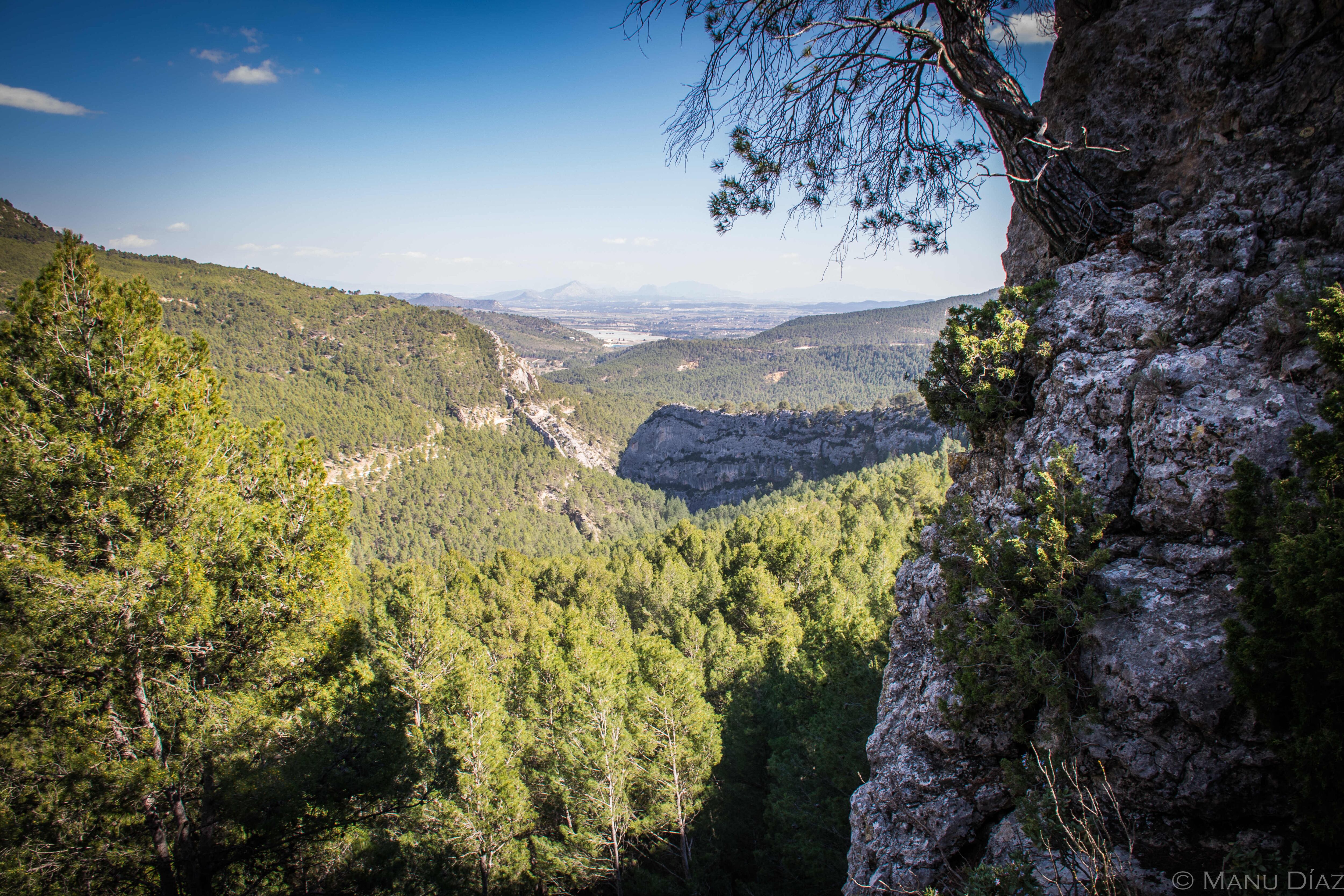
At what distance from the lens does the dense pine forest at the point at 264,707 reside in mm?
6219

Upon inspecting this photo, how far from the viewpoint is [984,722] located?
5.59 meters

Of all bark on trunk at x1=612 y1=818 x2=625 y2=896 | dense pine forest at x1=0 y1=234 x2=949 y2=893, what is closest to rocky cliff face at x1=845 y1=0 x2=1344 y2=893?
dense pine forest at x1=0 y1=234 x2=949 y2=893

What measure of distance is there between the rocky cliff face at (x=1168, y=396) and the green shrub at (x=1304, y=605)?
479 mm

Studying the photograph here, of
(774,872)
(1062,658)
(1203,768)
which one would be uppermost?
(1062,658)

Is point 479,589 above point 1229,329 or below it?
below

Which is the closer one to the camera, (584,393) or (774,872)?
(774,872)

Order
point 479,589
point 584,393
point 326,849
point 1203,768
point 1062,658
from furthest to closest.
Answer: point 584,393 → point 479,589 → point 326,849 → point 1062,658 → point 1203,768

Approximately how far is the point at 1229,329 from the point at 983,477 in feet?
9.28

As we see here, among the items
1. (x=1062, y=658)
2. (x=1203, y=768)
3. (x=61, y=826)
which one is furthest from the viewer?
(x=61, y=826)

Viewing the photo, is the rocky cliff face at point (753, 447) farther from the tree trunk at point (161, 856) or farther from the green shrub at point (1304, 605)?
the tree trunk at point (161, 856)

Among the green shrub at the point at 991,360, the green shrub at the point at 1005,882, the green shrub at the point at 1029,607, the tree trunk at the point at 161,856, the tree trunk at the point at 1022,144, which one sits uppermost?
the tree trunk at the point at 1022,144

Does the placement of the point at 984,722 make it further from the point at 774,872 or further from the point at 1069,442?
the point at 774,872

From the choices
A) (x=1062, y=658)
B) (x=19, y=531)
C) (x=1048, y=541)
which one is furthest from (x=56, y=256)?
(x=1062, y=658)

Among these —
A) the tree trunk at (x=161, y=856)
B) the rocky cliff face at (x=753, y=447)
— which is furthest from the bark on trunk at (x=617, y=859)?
the rocky cliff face at (x=753, y=447)
